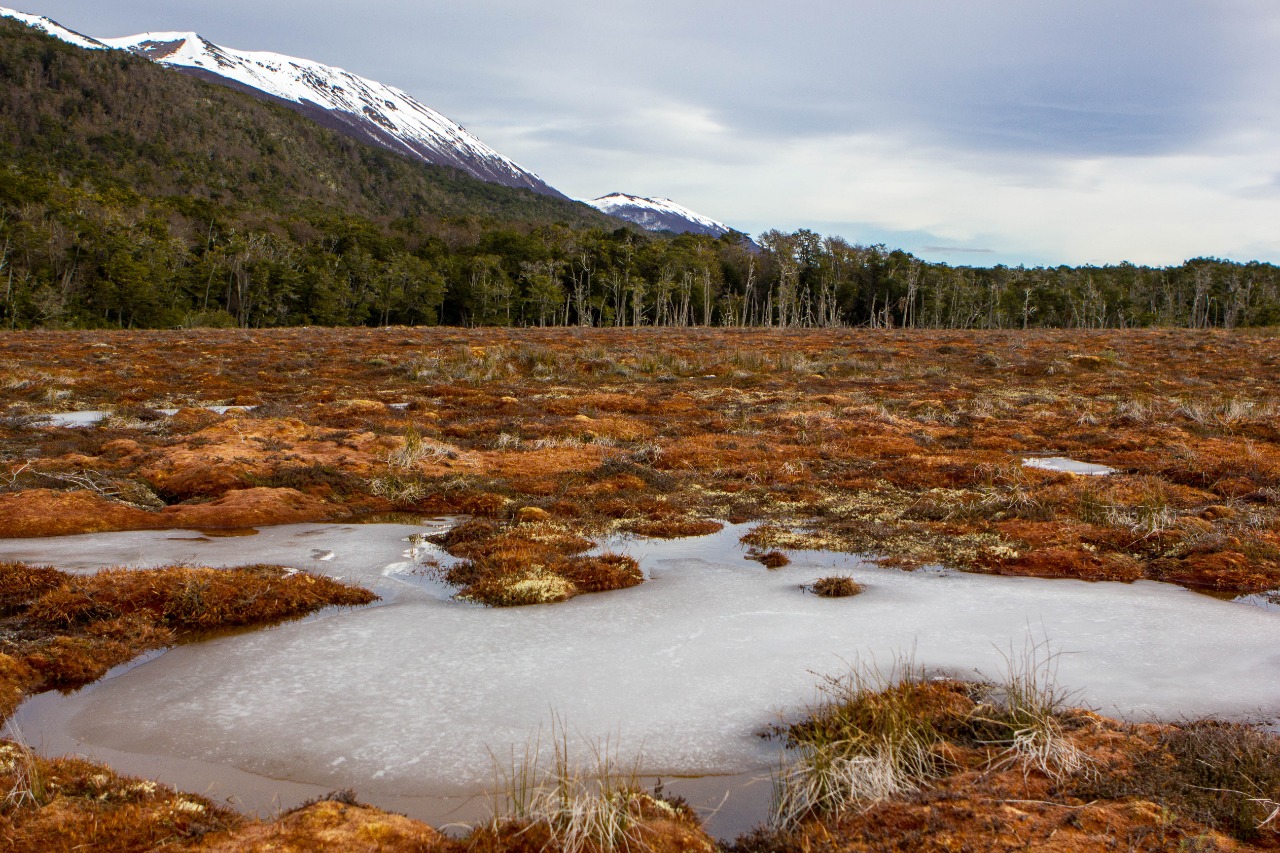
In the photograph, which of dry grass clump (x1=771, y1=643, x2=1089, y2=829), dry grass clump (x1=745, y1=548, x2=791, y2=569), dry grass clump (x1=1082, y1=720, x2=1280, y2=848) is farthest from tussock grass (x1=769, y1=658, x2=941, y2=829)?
dry grass clump (x1=745, y1=548, x2=791, y2=569)

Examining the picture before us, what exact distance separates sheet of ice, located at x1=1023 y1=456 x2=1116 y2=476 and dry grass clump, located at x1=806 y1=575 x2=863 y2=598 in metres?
6.15

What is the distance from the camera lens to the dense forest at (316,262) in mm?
62938

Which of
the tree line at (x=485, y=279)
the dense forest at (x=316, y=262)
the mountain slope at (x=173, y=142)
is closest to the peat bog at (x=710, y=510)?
the tree line at (x=485, y=279)

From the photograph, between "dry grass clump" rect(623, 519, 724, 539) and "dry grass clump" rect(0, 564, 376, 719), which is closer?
"dry grass clump" rect(0, 564, 376, 719)

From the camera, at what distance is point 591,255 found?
93.6m

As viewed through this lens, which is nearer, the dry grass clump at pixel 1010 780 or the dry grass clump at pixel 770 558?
the dry grass clump at pixel 1010 780

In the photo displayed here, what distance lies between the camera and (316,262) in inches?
2982

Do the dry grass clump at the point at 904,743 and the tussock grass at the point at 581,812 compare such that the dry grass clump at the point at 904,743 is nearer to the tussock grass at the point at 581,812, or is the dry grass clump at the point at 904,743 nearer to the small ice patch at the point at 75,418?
the tussock grass at the point at 581,812

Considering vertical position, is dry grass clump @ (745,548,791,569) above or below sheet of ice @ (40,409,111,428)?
below

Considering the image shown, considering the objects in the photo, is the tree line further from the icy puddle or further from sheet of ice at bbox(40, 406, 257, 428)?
the icy puddle

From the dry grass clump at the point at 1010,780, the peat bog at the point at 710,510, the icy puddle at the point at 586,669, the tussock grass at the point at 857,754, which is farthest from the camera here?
the icy puddle at the point at 586,669

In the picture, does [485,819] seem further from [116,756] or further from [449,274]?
[449,274]

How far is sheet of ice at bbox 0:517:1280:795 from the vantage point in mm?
4586

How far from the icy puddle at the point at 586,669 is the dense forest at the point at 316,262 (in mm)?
58554
